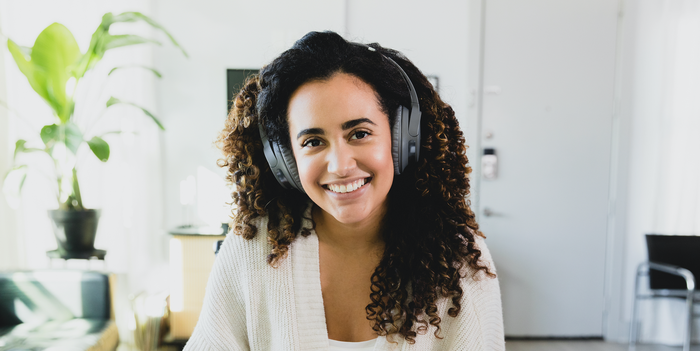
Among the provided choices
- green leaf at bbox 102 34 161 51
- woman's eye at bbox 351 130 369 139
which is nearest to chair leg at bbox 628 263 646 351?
woman's eye at bbox 351 130 369 139

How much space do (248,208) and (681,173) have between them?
3.00 m

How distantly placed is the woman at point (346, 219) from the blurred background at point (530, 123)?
1891 mm

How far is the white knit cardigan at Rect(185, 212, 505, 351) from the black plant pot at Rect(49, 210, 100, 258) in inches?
54.9

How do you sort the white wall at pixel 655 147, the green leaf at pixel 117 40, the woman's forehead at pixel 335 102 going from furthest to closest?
the white wall at pixel 655 147 → the green leaf at pixel 117 40 → the woman's forehead at pixel 335 102

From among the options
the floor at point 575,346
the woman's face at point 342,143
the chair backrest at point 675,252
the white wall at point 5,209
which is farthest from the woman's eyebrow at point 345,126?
the chair backrest at point 675,252

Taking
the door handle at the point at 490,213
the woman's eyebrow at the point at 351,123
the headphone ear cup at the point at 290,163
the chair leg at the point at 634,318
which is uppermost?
the woman's eyebrow at the point at 351,123

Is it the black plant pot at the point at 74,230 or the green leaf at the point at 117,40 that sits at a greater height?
the green leaf at the point at 117,40

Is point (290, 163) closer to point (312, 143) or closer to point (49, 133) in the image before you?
point (312, 143)

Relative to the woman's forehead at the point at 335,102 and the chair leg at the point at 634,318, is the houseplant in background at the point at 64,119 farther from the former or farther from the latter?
the chair leg at the point at 634,318

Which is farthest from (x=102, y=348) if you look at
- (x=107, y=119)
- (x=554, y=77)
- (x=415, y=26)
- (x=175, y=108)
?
(x=554, y=77)

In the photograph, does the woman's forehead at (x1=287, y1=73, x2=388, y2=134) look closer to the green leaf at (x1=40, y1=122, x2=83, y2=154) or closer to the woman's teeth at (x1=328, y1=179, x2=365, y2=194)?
the woman's teeth at (x1=328, y1=179, x2=365, y2=194)

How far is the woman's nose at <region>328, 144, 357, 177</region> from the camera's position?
2.48ft

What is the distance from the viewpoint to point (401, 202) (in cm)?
97

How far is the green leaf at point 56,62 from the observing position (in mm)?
1732
